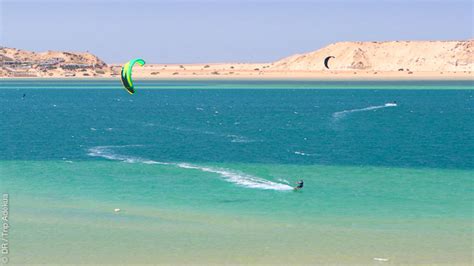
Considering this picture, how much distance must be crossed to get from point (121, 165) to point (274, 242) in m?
26.0

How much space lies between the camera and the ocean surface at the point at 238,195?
119 feet

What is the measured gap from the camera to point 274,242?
37406 mm

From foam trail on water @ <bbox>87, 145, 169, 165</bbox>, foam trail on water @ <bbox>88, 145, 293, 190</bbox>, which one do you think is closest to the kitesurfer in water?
foam trail on water @ <bbox>88, 145, 293, 190</bbox>

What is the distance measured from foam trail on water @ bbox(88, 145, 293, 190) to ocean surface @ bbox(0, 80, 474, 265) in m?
0.08

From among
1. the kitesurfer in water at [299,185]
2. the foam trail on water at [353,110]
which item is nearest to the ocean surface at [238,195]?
the kitesurfer in water at [299,185]

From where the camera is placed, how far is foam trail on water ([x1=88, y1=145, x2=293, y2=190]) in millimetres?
51844

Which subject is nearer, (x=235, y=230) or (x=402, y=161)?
(x=235, y=230)

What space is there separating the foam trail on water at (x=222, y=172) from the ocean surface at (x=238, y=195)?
78 millimetres

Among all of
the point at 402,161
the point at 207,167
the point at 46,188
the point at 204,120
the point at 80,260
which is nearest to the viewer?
the point at 80,260

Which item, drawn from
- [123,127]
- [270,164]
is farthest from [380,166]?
[123,127]

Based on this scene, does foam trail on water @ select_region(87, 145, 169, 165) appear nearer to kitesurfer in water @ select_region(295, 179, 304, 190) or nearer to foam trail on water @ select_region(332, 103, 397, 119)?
kitesurfer in water @ select_region(295, 179, 304, 190)

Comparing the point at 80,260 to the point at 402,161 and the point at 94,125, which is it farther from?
the point at 94,125

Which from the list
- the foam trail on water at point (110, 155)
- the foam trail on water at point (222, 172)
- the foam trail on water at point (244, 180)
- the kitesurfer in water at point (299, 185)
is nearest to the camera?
the kitesurfer in water at point (299, 185)

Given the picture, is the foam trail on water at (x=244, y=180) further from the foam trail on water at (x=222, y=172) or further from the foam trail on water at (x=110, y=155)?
the foam trail on water at (x=110, y=155)
